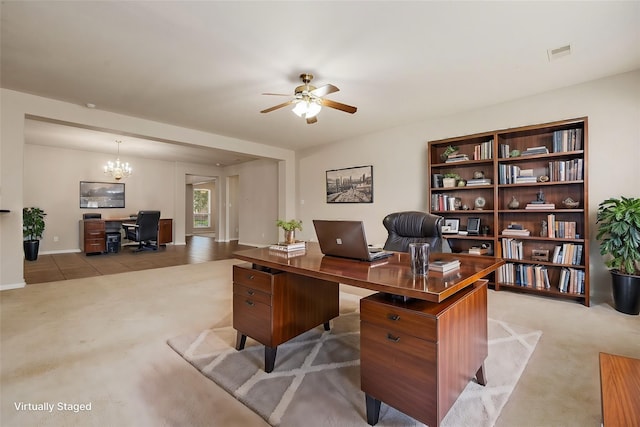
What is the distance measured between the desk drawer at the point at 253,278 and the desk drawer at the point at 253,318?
10cm

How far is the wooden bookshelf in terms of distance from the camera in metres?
3.12

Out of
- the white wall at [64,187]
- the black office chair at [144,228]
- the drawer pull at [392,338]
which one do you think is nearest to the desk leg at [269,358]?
the drawer pull at [392,338]

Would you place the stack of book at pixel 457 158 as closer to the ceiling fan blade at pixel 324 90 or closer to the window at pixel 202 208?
the ceiling fan blade at pixel 324 90

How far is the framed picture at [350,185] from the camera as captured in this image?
17.0ft

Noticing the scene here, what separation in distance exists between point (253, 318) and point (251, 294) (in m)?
0.15

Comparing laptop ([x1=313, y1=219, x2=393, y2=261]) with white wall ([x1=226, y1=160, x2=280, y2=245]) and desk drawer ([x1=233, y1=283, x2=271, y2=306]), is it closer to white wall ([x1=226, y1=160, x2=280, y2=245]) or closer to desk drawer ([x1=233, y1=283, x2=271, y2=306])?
desk drawer ([x1=233, y1=283, x2=271, y2=306])

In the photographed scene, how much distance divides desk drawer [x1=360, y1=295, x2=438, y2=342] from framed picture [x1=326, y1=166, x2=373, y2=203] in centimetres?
399

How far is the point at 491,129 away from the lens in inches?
150

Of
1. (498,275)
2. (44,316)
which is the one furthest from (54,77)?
(498,275)

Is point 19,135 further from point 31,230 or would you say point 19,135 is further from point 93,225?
point 93,225

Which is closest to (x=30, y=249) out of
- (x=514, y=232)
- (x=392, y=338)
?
(x=392, y=338)

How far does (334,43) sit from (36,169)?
7.31 meters

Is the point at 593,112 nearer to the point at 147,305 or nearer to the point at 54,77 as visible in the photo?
the point at 147,305

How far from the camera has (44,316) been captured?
2648mm
